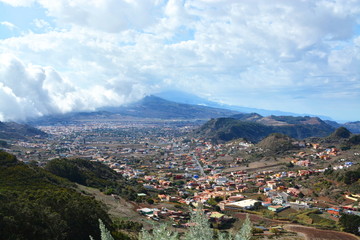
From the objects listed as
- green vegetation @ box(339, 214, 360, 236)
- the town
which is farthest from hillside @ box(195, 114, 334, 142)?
green vegetation @ box(339, 214, 360, 236)

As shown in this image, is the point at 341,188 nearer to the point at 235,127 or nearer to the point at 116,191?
the point at 116,191

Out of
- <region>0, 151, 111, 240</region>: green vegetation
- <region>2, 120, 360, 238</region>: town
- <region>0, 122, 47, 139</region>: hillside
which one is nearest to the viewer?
<region>0, 151, 111, 240</region>: green vegetation

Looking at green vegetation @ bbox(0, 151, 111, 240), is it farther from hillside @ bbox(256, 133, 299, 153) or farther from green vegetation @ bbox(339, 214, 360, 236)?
hillside @ bbox(256, 133, 299, 153)

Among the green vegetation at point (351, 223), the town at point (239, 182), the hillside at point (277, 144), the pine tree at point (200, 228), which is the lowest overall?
the town at point (239, 182)

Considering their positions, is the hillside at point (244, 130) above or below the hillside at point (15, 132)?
above

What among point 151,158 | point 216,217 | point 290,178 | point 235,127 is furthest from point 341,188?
point 235,127

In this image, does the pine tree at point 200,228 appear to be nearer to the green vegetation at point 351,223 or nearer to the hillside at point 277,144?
the green vegetation at point 351,223

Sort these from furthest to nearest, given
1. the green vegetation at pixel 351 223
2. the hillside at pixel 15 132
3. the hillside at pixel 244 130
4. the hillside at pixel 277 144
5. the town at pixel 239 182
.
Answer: the hillside at pixel 244 130 → the hillside at pixel 15 132 → the hillside at pixel 277 144 → the town at pixel 239 182 → the green vegetation at pixel 351 223

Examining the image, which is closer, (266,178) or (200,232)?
(200,232)

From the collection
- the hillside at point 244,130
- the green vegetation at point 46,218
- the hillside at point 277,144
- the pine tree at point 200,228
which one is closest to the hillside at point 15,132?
the hillside at point 244,130
